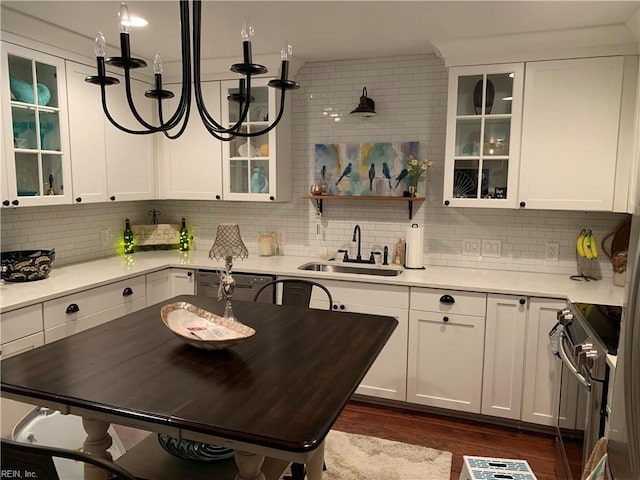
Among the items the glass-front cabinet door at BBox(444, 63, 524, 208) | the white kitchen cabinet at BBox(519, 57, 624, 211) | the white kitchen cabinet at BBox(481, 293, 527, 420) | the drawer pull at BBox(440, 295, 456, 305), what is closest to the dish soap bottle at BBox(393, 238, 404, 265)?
the glass-front cabinet door at BBox(444, 63, 524, 208)

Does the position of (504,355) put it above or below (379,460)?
above

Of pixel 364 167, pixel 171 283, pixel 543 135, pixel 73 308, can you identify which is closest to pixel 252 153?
pixel 364 167

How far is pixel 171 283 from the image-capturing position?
3.73 metres

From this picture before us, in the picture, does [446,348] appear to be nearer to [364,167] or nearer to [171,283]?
[364,167]

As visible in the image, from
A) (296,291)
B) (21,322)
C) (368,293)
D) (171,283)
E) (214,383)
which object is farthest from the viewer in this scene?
(171,283)

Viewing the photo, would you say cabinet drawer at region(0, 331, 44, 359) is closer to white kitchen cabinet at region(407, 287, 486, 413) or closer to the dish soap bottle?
white kitchen cabinet at region(407, 287, 486, 413)

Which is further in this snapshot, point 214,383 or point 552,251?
point 552,251

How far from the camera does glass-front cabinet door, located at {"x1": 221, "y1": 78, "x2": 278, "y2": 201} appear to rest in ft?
12.2

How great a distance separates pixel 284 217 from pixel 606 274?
2.45 meters

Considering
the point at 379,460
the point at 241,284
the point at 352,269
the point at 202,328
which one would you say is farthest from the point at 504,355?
the point at 202,328

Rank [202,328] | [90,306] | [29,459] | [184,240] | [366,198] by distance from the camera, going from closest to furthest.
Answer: [29,459] < [202,328] < [90,306] < [366,198] < [184,240]

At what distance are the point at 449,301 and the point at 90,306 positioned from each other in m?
2.29

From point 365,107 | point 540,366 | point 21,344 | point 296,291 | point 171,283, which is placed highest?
point 365,107

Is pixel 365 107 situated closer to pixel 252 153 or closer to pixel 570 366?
pixel 252 153
